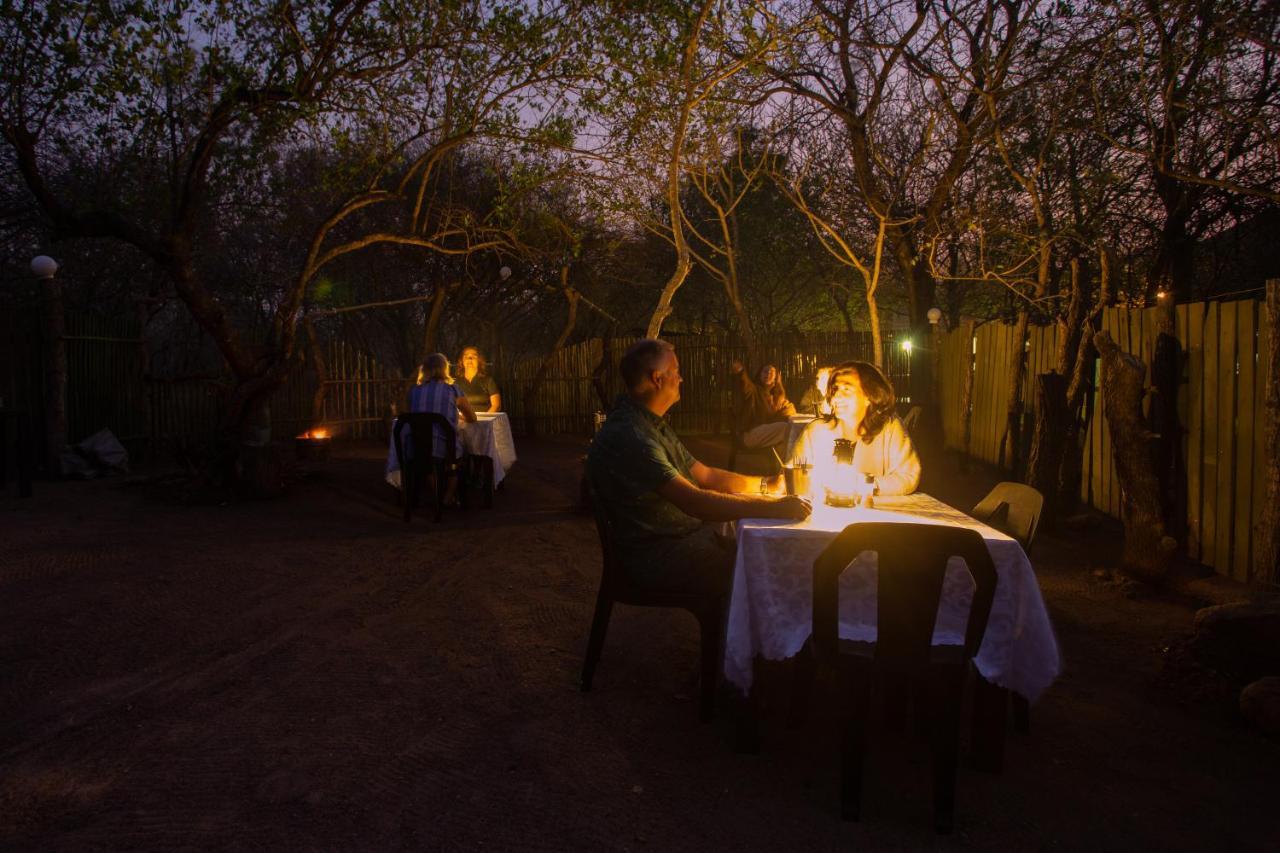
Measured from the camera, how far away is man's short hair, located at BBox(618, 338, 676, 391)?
11.0 ft

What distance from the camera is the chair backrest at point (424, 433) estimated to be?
298 inches

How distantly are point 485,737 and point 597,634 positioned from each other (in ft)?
2.10

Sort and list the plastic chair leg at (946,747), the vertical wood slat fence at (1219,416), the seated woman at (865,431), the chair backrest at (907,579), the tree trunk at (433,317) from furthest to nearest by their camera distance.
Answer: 1. the tree trunk at (433,317)
2. the vertical wood slat fence at (1219,416)
3. the seated woman at (865,431)
4. the plastic chair leg at (946,747)
5. the chair backrest at (907,579)

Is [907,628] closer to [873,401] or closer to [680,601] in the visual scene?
[680,601]

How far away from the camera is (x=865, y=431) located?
4066mm

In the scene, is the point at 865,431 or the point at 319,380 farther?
the point at 319,380

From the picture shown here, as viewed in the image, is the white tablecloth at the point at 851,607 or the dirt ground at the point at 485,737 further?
the white tablecloth at the point at 851,607

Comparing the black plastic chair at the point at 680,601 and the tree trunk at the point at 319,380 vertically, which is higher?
the tree trunk at the point at 319,380

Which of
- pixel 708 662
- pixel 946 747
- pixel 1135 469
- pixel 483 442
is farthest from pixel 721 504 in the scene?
pixel 483 442

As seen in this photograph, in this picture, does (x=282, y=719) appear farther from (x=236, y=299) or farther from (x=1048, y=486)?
(x=236, y=299)

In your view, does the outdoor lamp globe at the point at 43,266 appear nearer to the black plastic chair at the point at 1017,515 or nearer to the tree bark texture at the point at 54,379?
the tree bark texture at the point at 54,379

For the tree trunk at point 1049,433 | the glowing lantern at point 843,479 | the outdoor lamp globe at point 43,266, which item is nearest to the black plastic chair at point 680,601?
the glowing lantern at point 843,479

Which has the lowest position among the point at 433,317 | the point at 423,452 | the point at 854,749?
the point at 854,749

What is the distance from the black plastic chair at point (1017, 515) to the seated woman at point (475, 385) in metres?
6.76
